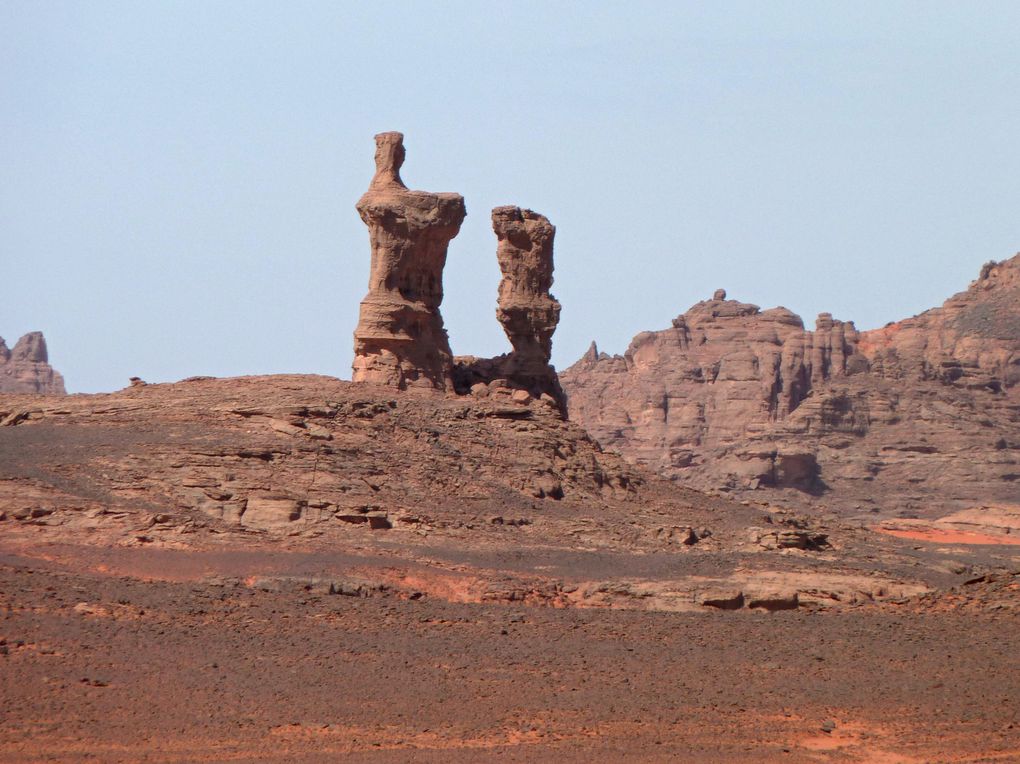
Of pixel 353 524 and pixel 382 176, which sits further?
pixel 382 176

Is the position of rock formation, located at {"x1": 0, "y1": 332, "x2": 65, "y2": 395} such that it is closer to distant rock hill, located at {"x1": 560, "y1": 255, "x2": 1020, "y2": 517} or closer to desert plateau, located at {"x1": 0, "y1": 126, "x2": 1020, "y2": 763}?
distant rock hill, located at {"x1": 560, "y1": 255, "x2": 1020, "y2": 517}

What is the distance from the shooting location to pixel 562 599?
115 feet

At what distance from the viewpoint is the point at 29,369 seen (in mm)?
104375

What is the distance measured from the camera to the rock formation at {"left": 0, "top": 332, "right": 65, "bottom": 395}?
336 ft

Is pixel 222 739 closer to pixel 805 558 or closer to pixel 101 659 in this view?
pixel 101 659

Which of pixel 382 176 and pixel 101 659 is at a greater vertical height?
pixel 382 176

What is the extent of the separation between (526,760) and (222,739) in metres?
3.93

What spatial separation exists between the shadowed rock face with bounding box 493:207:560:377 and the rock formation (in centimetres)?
5441

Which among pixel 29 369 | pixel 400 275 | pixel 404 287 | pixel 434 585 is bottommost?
pixel 434 585

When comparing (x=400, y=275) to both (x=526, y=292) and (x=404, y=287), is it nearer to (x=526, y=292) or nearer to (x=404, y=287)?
(x=404, y=287)

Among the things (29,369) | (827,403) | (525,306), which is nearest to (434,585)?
(525,306)

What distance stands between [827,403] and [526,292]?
31293 mm

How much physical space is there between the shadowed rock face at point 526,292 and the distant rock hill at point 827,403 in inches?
1021

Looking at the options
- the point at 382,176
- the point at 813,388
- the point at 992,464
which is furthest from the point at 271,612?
the point at 813,388
